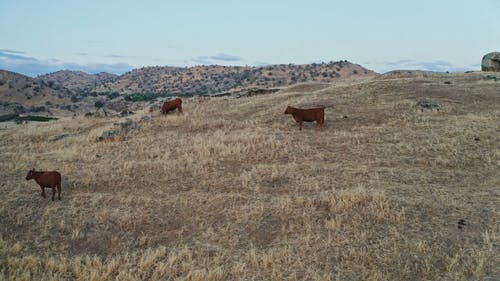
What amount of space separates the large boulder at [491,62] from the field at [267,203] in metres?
16.8

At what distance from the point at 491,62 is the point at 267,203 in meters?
33.6

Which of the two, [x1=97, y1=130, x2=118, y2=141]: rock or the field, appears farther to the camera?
[x1=97, y1=130, x2=118, y2=141]: rock

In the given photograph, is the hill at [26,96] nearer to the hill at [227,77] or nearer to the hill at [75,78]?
the hill at [227,77]

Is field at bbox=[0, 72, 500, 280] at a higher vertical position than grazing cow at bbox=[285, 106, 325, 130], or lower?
lower

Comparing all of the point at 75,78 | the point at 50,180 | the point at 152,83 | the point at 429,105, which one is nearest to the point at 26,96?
the point at 50,180

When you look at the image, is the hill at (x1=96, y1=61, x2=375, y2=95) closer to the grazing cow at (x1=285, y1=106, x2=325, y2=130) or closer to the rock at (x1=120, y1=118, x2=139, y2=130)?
the rock at (x1=120, y1=118, x2=139, y2=130)

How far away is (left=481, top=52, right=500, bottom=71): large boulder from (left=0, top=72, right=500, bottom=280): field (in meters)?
16.8

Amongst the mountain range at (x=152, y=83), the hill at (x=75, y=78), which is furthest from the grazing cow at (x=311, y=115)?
the hill at (x=75, y=78)

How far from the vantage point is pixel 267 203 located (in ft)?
37.6

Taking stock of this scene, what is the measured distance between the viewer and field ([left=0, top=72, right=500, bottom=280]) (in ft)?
27.5

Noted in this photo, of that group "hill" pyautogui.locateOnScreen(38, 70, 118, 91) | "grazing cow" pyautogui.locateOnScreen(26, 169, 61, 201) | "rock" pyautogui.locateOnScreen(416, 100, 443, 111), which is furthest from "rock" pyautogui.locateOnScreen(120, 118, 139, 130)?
"hill" pyautogui.locateOnScreen(38, 70, 118, 91)

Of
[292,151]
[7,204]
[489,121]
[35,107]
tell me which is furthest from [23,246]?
[35,107]

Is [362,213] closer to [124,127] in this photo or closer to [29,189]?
[29,189]

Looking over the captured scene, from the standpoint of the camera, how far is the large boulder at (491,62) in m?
35.6
